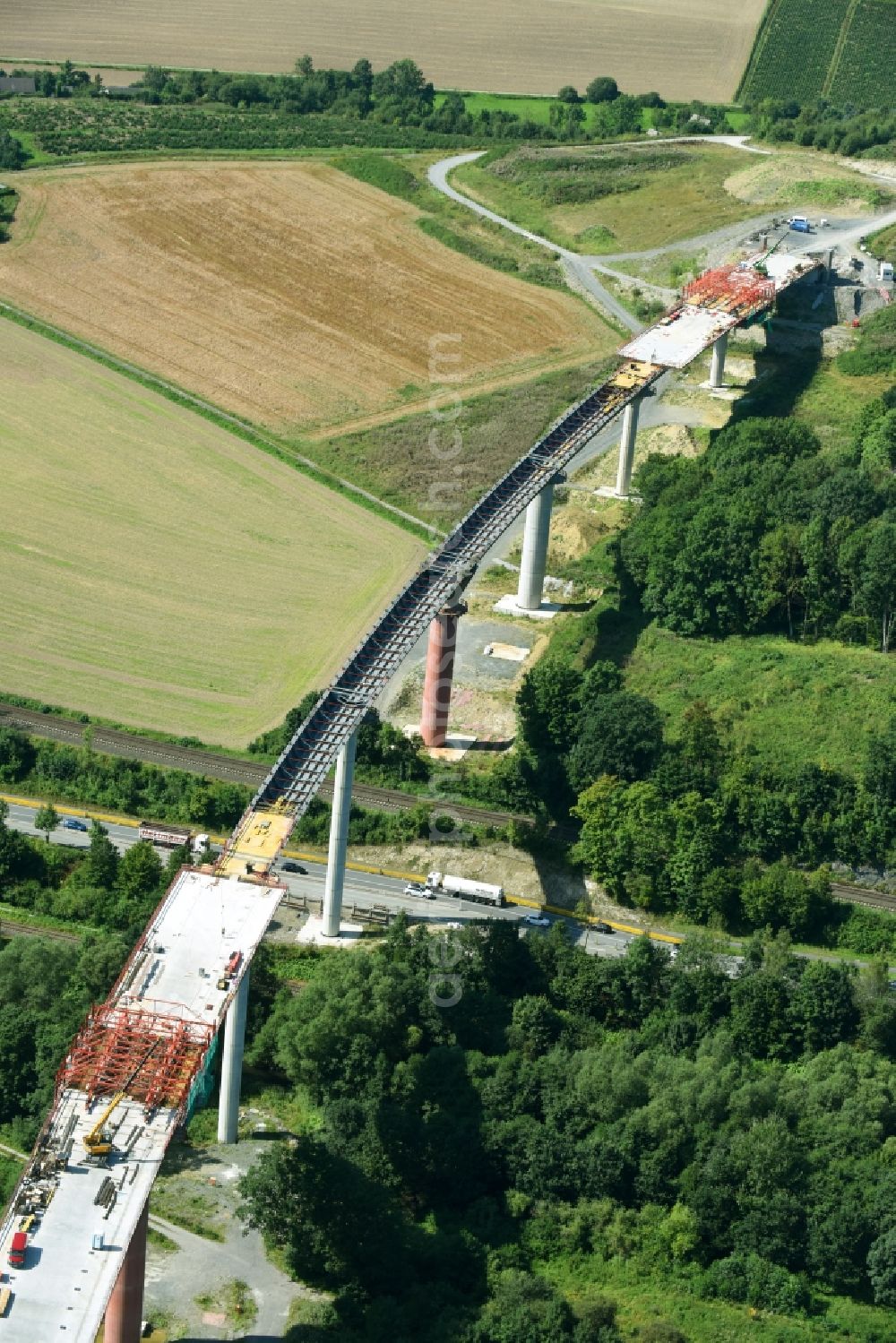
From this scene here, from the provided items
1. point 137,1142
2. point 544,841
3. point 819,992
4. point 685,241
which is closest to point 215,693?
point 544,841

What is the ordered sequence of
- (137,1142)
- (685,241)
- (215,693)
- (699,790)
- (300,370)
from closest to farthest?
(137,1142) → (699,790) → (215,693) → (300,370) → (685,241)

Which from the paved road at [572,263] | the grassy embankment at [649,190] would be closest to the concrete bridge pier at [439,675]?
the paved road at [572,263]

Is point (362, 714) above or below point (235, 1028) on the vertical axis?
above

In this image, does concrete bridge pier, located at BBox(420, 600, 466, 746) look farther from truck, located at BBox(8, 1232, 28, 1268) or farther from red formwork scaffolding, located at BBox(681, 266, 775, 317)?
red formwork scaffolding, located at BBox(681, 266, 775, 317)

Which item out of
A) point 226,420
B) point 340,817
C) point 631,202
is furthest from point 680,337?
point 340,817

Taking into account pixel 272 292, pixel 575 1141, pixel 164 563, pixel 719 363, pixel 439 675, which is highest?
Answer: pixel 272 292

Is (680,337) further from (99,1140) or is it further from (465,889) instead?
(99,1140)

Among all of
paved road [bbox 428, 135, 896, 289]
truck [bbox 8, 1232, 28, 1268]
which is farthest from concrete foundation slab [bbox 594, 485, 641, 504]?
truck [bbox 8, 1232, 28, 1268]

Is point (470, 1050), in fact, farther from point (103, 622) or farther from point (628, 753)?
point (103, 622)
